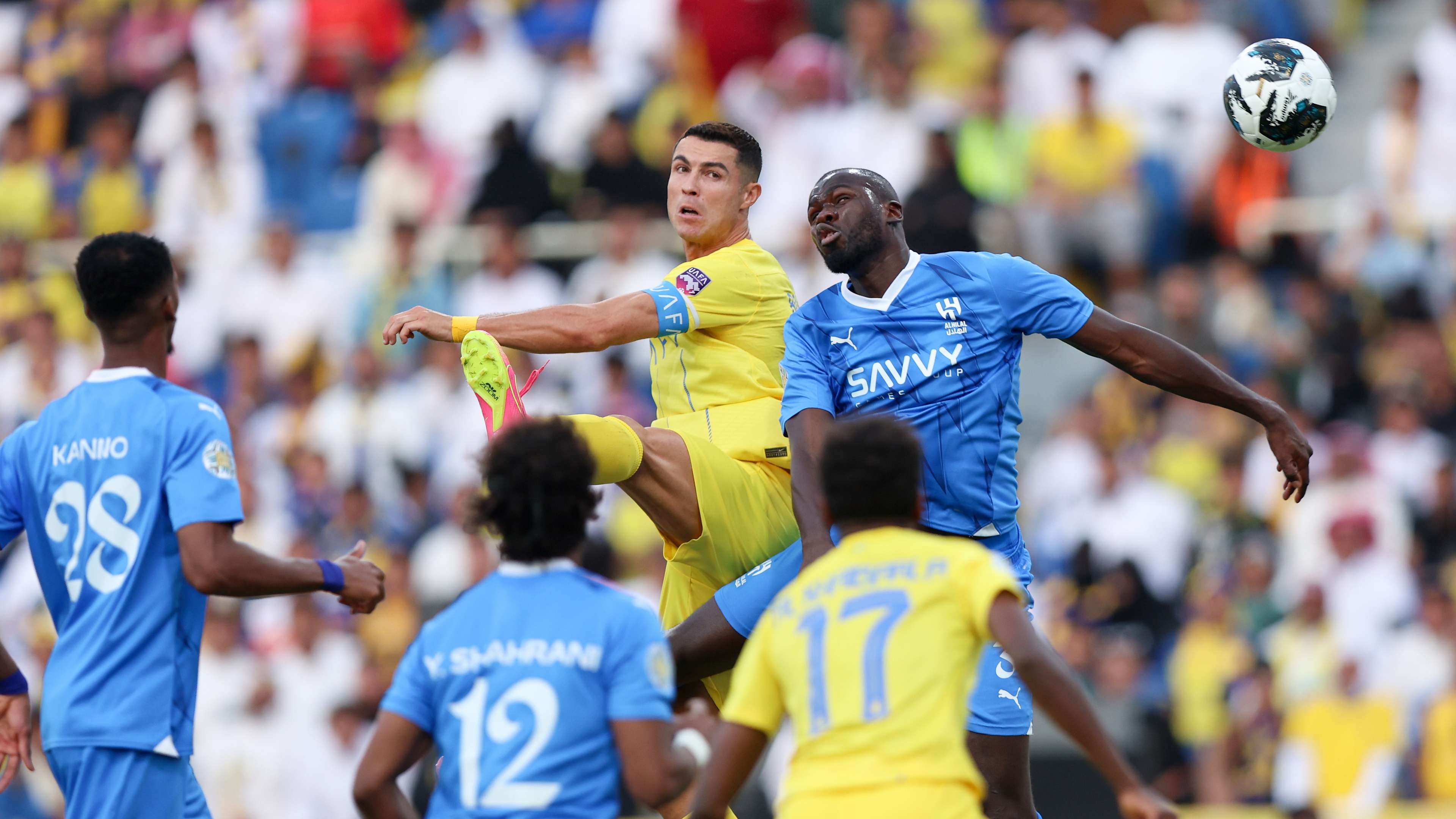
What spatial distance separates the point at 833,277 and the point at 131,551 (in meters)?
7.99

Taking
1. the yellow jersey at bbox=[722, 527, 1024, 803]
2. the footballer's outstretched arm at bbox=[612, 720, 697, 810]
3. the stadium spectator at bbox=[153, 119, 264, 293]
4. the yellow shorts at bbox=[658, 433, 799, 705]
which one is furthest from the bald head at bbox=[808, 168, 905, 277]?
the stadium spectator at bbox=[153, 119, 264, 293]

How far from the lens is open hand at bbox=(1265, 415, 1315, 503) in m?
6.84

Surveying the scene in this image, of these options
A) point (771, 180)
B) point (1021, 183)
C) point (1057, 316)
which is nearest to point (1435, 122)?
point (1021, 183)

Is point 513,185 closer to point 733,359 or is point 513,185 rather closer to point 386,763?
point 733,359

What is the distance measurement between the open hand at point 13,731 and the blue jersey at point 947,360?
2.94 meters

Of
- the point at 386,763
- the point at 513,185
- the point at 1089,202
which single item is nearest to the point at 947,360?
the point at 386,763

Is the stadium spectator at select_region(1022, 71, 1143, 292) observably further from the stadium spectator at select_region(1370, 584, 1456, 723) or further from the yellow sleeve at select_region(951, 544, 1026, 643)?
the yellow sleeve at select_region(951, 544, 1026, 643)

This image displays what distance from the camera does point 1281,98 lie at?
8031 mm

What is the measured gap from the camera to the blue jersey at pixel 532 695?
4.82 meters

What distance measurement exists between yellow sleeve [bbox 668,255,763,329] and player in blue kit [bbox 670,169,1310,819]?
46 centimetres

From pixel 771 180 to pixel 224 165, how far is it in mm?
5891

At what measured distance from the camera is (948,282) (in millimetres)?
7031

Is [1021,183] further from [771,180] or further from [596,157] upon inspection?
[596,157]

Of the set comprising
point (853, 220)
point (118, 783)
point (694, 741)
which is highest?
point (853, 220)
